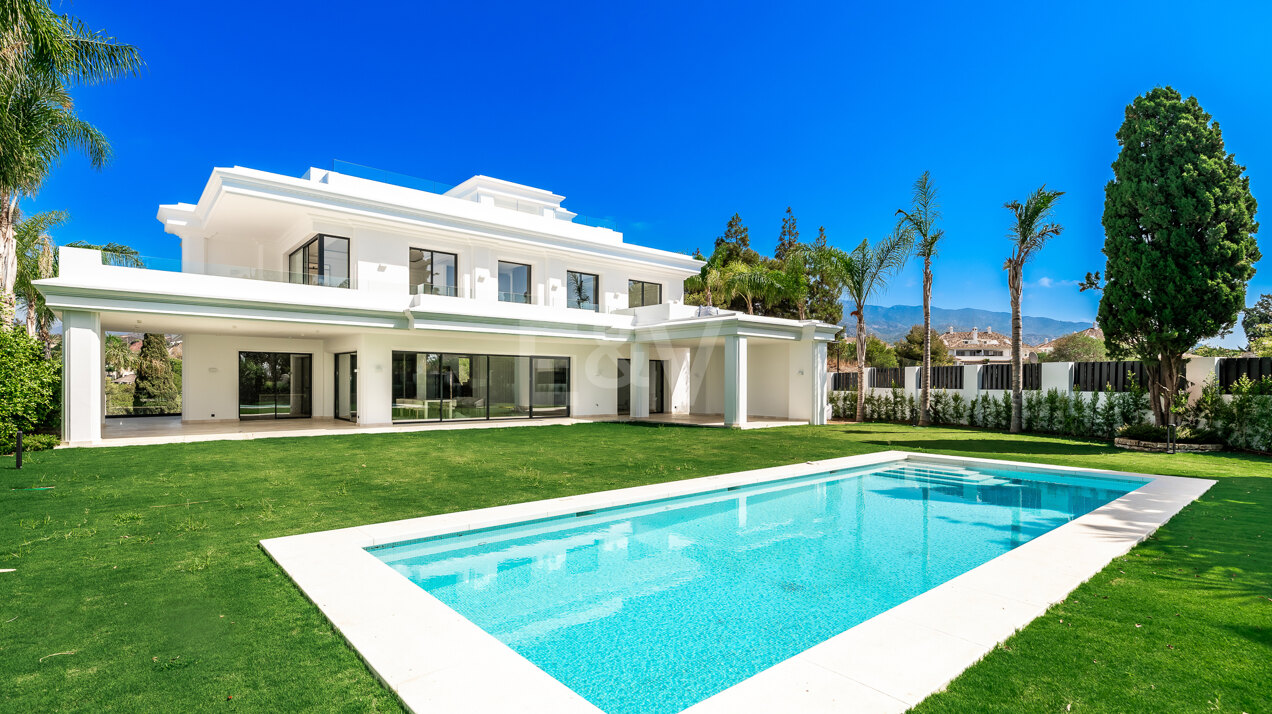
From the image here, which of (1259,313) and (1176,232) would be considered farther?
(1259,313)

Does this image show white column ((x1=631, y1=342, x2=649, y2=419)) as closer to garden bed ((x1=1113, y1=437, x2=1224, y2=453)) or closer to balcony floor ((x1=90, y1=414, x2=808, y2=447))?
balcony floor ((x1=90, y1=414, x2=808, y2=447))

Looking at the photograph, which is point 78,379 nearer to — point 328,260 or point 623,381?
point 328,260

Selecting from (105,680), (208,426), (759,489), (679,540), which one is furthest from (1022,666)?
(208,426)

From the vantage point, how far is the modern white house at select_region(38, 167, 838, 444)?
15664 mm

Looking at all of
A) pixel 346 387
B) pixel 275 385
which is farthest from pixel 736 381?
pixel 275 385

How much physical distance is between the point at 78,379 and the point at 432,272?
30.7ft

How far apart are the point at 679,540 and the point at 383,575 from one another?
3.33 m

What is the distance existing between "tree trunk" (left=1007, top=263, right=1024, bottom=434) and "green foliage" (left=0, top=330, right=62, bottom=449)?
2468 centimetres

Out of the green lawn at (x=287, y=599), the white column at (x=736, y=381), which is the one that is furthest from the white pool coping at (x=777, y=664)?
the white column at (x=736, y=381)

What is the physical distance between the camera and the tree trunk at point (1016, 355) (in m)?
18.5

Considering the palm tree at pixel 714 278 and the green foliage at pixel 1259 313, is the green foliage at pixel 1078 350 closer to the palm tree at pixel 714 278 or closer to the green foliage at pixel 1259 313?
the green foliage at pixel 1259 313

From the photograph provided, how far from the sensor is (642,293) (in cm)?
2609

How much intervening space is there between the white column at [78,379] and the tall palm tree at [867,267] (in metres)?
22.1

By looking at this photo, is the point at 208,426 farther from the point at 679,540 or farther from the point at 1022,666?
Result: the point at 1022,666
